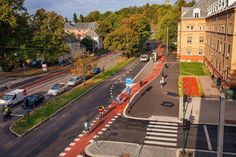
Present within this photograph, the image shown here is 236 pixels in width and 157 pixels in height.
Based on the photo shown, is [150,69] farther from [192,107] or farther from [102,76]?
[192,107]

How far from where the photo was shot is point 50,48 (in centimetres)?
6756

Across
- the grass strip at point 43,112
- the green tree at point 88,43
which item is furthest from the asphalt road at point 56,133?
the green tree at point 88,43

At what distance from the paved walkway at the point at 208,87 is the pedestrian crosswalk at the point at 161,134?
1353 centimetres

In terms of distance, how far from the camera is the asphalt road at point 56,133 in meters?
23.3

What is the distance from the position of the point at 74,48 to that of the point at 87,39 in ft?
44.3

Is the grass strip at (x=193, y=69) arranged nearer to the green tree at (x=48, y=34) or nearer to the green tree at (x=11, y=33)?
the green tree at (x=48, y=34)

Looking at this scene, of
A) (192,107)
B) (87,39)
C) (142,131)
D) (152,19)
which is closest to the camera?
(142,131)

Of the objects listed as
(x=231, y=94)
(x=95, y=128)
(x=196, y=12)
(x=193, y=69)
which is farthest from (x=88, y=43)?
(x=95, y=128)

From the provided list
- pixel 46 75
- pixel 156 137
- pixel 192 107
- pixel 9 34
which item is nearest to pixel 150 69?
pixel 46 75

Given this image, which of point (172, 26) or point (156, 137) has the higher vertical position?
point (172, 26)

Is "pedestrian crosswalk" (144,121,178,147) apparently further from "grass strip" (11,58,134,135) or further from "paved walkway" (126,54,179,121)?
"grass strip" (11,58,134,135)

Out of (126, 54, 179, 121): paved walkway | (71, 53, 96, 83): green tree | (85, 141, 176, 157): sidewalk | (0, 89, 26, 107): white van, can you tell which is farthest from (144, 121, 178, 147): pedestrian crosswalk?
(71, 53, 96, 83): green tree

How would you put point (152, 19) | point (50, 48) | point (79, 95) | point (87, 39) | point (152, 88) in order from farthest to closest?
point (152, 19) → point (87, 39) → point (50, 48) → point (152, 88) → point (79, 95)

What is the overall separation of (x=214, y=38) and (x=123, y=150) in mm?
37342
